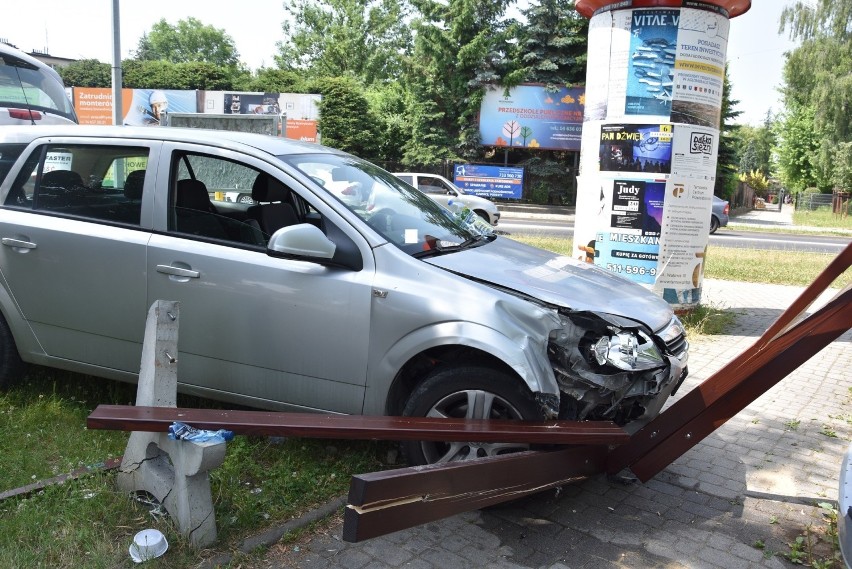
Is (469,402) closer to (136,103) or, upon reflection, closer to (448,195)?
(448,195)

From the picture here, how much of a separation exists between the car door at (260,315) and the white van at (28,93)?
6.55 meters

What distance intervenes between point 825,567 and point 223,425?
2737mm

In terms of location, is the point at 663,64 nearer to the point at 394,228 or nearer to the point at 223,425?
the point at 394,228

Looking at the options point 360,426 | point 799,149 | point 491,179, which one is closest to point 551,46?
point 491,179

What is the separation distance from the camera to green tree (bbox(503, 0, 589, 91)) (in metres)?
33.0

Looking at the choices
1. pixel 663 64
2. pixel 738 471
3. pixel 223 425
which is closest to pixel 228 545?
pixel 223 425

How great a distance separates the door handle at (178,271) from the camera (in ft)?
12.5

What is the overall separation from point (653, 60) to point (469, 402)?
5.12 meters

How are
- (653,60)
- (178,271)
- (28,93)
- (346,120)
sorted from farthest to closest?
(346,120) → (28,93) → (653,60) → (178,271)

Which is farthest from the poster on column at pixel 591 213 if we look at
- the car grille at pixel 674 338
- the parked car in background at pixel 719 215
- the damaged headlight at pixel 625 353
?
the parked car in background at pixel 719 215

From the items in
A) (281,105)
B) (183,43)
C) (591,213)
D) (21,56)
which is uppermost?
(183,43)

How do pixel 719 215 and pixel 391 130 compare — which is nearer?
pixel 719 215

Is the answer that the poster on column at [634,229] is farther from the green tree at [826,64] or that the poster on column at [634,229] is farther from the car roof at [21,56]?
the green tree at [826,64]

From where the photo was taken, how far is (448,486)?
2629mm
